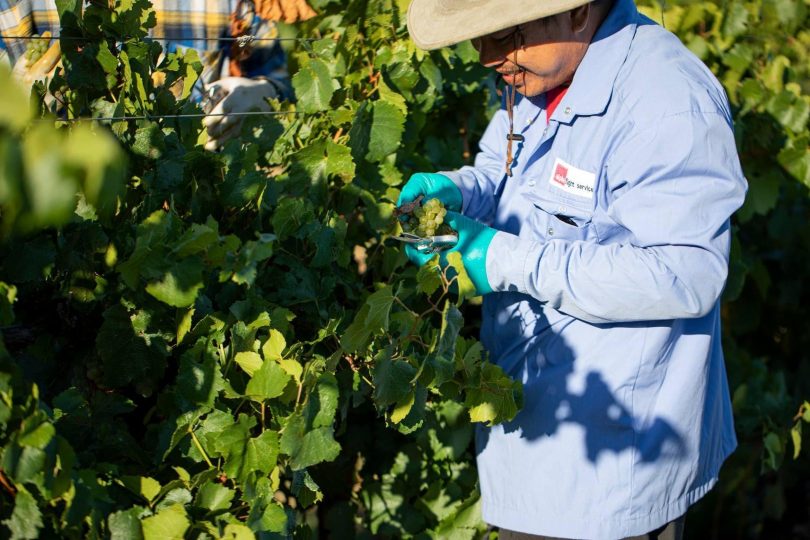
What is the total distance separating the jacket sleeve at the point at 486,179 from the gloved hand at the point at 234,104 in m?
0.66

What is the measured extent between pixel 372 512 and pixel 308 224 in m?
1.09

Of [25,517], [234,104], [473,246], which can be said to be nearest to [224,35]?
[234,104]

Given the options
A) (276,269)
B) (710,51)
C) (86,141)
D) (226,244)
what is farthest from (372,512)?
(86,141)

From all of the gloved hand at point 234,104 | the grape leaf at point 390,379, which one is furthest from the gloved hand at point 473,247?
the gloved hand at point 234,104

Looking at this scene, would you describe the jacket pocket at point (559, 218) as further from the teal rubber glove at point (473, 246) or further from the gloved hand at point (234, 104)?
the gloved hand at point (234, 104)

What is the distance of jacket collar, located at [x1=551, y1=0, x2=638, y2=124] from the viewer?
6.27ft

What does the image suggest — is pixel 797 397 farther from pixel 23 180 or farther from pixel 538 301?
pixel 23 180

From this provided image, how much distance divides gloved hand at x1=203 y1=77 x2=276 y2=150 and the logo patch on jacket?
974mm

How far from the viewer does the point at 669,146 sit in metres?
1.77

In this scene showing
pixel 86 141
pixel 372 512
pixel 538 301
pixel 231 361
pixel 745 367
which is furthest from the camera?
pixel 745 367

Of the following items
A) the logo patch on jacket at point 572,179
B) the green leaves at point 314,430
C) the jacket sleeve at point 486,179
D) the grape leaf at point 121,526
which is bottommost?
the grape leaf at point 121,526

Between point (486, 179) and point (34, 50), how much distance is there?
1169 mm

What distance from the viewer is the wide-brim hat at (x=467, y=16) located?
1818mm

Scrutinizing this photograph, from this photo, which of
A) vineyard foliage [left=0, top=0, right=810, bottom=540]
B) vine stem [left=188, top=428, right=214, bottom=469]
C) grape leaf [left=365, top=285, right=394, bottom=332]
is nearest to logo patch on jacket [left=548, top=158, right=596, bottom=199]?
vineyard foliage [left=0, top=0, right=810, bottom=540]
